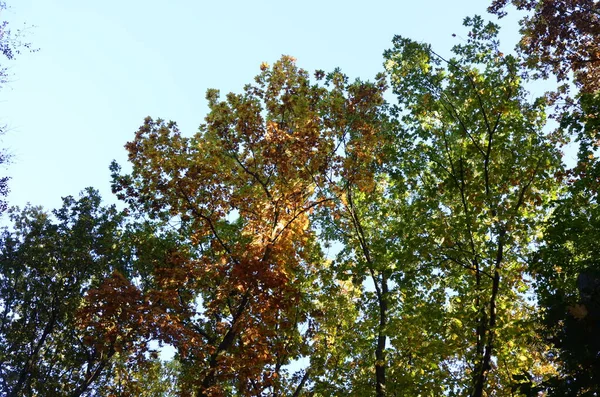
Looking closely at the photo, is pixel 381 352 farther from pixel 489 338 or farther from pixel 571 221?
pixel 571 221

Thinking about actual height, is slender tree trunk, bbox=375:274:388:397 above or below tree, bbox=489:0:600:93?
below

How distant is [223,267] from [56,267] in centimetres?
1215

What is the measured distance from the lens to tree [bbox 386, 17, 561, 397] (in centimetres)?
1202

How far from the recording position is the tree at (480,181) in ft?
39.4

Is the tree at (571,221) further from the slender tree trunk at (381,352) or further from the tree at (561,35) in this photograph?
the slender tree trunk at (381,352)

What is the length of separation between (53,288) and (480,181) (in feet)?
62.2

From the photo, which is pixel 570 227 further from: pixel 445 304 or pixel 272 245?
pixel 272 245

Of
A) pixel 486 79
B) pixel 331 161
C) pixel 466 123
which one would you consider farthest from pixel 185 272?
pixel 486 79

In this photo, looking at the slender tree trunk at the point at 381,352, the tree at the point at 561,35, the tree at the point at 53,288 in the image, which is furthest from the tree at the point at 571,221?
the tree at the point at 53,288

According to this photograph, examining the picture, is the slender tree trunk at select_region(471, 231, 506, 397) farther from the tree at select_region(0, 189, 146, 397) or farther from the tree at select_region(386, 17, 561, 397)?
the tree at select_region(0, 189, 146, 397)

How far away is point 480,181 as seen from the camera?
12.8 metres

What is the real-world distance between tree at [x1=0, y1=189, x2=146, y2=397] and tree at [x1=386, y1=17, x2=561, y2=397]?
1525 cm

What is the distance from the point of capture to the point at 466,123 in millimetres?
13172

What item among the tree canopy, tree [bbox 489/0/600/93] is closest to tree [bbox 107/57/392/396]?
the tree canopy
